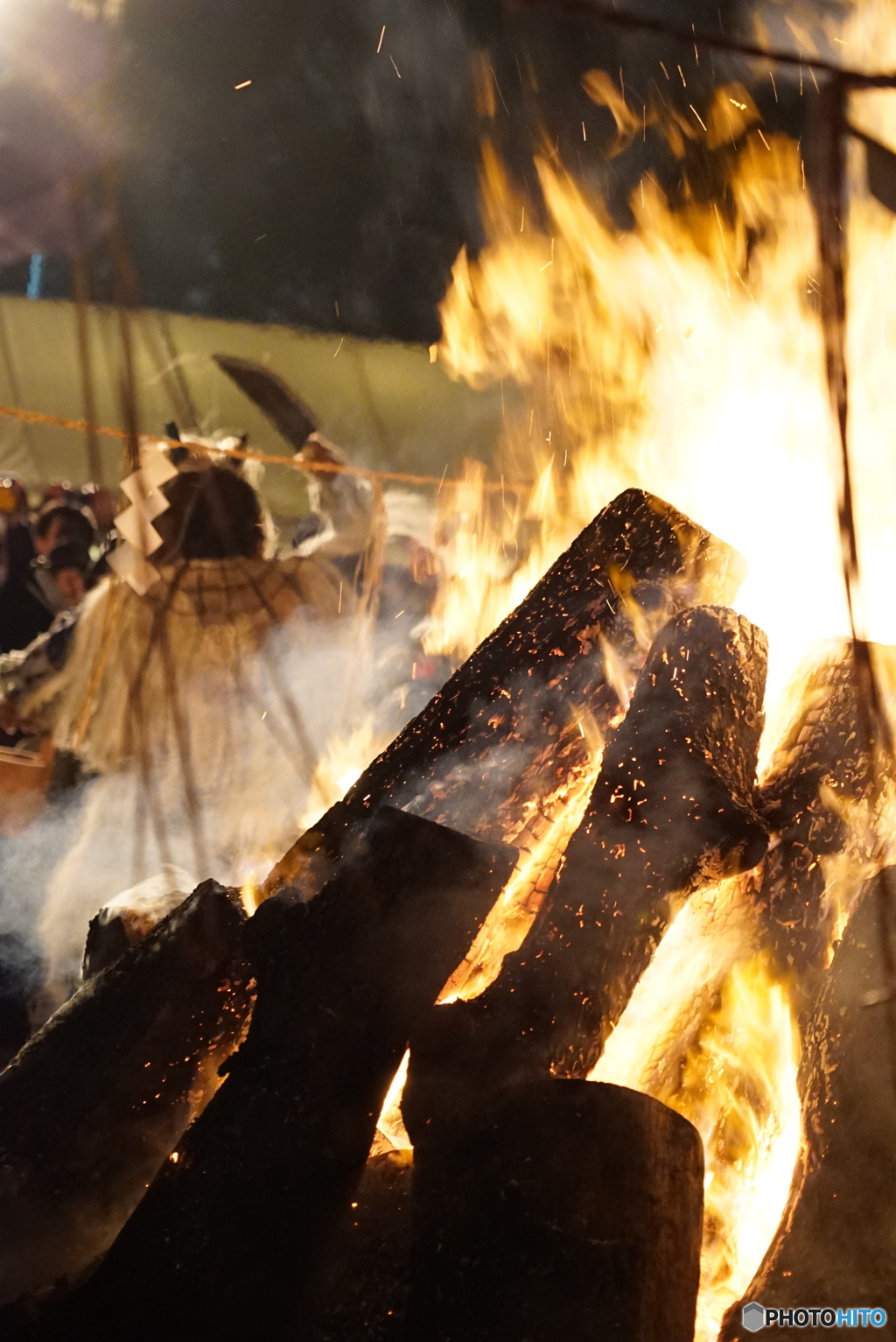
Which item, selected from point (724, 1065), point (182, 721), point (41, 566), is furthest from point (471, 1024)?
point (41, 566)

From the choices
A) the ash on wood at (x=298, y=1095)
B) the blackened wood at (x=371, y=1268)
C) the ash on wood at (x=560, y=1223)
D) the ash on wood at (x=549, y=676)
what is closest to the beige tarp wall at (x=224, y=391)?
the ash on wood at (x=549, y=676)

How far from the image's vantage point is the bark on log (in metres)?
1.67

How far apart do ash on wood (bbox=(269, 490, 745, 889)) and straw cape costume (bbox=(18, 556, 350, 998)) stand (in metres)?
2.23

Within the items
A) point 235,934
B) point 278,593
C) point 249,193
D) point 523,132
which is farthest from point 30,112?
point 235,934

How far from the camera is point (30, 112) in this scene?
7230mm

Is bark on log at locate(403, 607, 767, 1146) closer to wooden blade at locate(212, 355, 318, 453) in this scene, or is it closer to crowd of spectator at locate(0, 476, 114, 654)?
crowd of spectator at locate(0, 476, 114, 654)

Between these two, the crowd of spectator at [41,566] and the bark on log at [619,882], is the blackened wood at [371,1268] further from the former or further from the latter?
the crowd of spectator at [41,566]

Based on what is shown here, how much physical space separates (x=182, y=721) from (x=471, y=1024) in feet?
10.1

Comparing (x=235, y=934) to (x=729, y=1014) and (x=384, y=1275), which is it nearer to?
(x=384, y=1275)

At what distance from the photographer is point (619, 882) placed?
5.98ft

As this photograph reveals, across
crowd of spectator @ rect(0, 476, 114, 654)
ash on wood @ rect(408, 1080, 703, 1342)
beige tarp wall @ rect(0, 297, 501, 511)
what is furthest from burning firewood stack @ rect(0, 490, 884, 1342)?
beige tarp wall @ rect(0, 297, 501, 511)

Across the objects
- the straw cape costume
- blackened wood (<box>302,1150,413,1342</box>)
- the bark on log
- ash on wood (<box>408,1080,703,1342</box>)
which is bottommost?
the straw cape costume

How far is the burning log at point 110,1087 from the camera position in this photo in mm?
1762

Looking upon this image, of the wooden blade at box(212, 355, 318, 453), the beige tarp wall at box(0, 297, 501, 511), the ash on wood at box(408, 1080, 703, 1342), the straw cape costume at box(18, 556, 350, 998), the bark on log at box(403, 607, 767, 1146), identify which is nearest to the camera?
the ash on wood at box(408, 1080, 703, 1342)
